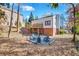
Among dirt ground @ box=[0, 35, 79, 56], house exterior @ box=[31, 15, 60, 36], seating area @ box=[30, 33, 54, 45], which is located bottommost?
dirt ground @ box=[0, 35, 79, 56]

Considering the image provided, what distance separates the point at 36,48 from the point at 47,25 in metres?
0.20

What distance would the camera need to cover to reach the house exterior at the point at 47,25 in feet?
3.85

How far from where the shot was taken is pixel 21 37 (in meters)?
1.18

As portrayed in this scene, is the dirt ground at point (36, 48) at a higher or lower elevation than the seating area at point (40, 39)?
lower

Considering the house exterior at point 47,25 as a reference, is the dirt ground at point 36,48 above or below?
below

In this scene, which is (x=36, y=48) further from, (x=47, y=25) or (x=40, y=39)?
(x=47, y=25)

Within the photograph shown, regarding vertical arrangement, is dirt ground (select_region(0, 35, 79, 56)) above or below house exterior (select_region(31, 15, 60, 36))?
below

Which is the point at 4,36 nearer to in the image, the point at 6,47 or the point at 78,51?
the point at 6,47

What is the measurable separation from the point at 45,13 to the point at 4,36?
370 millimetres

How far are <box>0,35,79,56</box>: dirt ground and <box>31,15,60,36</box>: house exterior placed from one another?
61 mm

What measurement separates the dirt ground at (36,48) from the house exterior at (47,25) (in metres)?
0.06

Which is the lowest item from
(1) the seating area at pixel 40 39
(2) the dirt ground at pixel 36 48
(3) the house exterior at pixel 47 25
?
(2) the dirt ground at pixel 36 48

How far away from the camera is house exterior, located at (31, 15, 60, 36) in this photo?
1172mm

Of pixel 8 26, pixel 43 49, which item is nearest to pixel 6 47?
pixel 8 26
